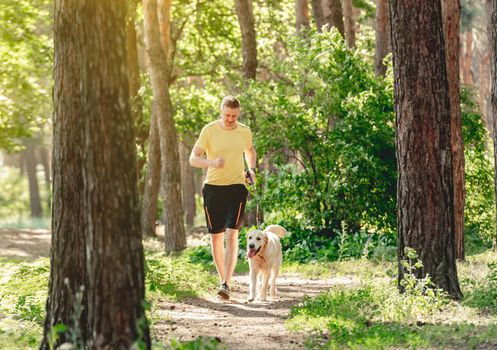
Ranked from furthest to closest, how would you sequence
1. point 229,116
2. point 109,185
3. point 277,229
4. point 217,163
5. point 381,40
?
1. point 381,40
2. point 277,229
3. point 229,116
4. point 217,163
5. point 109,185

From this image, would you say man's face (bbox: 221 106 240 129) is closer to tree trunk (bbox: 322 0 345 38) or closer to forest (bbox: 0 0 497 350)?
forest (bbox: 0 0 497 350)

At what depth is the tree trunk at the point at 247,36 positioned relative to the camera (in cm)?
2066

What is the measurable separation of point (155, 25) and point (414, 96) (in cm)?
1094

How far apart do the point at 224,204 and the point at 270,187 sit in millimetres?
7701

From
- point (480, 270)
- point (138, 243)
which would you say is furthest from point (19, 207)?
point (138, 243)

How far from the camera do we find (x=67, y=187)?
298 inches

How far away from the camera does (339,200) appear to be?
1844 centimetres

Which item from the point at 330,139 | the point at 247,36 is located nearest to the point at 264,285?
the point at 330,139

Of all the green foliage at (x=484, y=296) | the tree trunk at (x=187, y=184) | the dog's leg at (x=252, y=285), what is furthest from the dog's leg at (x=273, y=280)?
the tree trunk at (x=187, y=184)

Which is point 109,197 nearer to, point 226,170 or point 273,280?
point 226,170

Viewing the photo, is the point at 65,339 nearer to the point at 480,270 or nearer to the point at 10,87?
the point at 480,270

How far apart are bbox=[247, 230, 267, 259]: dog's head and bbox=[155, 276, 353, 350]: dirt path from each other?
25.5 inches

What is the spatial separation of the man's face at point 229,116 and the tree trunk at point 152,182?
1353 cm

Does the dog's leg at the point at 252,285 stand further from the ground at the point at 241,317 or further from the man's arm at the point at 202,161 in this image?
the man's arm at the point at 202,161
